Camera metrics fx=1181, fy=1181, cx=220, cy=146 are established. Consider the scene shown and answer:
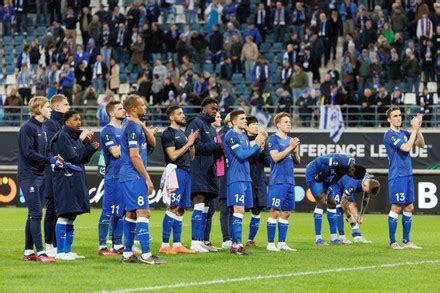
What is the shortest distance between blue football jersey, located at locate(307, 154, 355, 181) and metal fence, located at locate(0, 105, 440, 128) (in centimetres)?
941

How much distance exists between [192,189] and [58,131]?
2521mm

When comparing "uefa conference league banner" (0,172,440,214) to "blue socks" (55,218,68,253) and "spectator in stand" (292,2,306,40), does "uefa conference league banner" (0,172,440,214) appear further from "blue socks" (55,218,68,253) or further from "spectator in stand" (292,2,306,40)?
"blue socks" (55,218,68,253)

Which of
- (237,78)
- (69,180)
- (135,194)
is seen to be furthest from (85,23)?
(135,194)

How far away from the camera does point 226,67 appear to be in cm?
3550

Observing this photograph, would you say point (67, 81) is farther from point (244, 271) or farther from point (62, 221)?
point (244, 271)

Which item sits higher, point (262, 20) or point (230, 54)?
point (262, 20)

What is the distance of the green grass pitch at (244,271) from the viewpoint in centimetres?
1323

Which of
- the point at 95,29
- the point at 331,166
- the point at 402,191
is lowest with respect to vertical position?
the point at 402,191

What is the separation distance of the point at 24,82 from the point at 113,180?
838 inches

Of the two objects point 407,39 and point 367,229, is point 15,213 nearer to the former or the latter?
point 367,229

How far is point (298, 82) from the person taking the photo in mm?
33531

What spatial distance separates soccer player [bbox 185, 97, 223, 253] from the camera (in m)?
17.9

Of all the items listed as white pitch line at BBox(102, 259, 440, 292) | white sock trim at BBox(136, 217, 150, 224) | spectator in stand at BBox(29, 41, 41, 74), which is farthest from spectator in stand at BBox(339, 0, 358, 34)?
white sock trim at BBox(136, 217, 150, 224)

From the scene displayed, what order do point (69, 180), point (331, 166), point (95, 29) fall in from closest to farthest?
point (69, 180)
point (331, 166)
point (95, 29)
